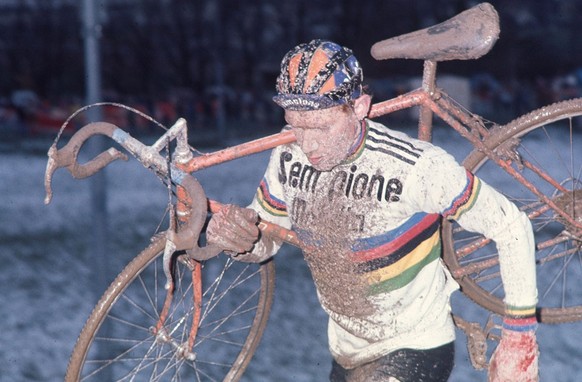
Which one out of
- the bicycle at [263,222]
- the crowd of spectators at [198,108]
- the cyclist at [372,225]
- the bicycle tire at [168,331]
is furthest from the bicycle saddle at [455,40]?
the crowd of spectators at [198,108]

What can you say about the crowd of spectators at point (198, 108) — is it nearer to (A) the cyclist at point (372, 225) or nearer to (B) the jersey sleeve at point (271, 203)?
(B) the jersey sleeve at point (271, 203)

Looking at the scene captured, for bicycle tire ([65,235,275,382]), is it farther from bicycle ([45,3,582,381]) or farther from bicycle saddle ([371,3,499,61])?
bicycle saddle ([371,3,499,61])

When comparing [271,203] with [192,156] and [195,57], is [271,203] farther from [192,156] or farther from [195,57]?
[195,57]

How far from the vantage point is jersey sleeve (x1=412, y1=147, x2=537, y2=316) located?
3324 mm

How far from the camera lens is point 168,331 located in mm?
4199

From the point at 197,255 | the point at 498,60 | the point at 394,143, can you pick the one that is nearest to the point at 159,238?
the point at 197,255

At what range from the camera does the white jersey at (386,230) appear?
11.0 ft

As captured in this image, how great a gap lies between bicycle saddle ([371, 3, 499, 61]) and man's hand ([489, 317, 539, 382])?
1142 millimetres

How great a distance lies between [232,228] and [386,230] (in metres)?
0.54

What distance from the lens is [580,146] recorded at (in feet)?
66.8

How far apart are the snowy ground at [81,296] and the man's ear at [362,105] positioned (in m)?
3.31

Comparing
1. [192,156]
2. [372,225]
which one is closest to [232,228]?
[192,156]

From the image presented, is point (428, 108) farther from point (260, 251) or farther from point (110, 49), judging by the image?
point (110, 49)

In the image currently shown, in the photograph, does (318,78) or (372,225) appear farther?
(372,225)
